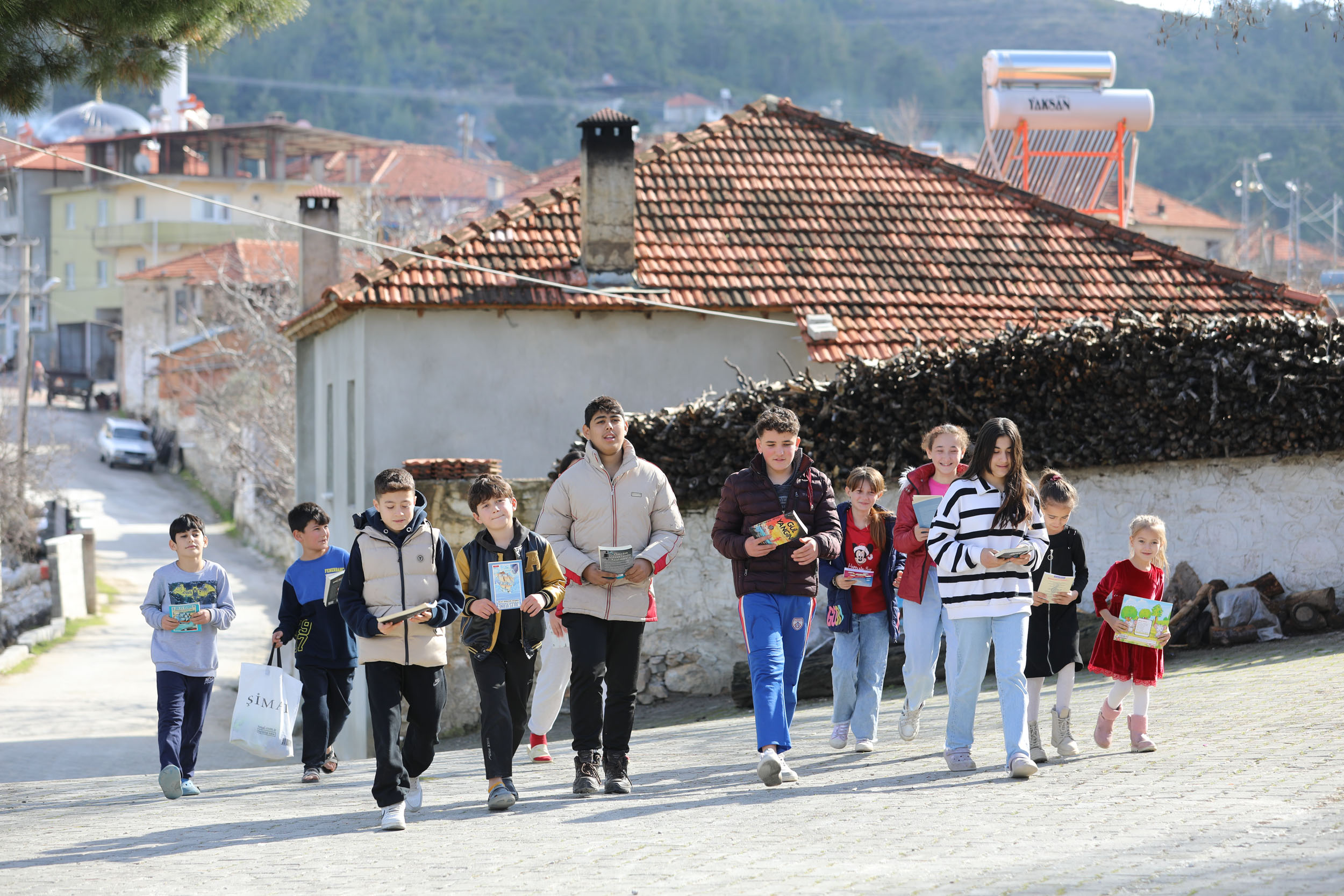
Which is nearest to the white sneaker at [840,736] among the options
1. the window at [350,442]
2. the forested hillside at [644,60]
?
the window at [350,442]

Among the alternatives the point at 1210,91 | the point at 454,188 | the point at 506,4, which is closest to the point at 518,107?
the point at 506,4

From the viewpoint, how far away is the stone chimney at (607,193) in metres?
19.1

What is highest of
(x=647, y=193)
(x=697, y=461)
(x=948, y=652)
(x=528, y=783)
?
(x=647, y=193)

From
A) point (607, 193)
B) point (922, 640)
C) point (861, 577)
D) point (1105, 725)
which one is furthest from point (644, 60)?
point (1105, 725)

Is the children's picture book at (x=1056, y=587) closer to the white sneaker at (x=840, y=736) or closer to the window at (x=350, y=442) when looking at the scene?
the white sneaker at (x=840, y=736)

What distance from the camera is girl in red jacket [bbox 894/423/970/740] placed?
8.75 metres

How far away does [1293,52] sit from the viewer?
10956 centimetres

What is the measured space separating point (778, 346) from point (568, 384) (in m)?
2.68

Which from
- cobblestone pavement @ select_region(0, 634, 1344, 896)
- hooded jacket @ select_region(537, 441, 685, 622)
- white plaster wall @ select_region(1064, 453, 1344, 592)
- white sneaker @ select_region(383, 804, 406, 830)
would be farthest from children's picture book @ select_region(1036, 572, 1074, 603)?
white plaster wall @ select_region(1064, 453, 1344, 592)

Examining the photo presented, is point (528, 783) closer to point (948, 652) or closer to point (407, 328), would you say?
point (948, 652)

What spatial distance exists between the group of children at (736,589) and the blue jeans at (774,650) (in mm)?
10

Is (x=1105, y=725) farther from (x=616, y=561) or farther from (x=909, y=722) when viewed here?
(x=616, y=561)

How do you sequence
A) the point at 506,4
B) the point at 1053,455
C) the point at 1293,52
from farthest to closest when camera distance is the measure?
the point at 506,4 → the point at 1293,52 → the point at 1053,455

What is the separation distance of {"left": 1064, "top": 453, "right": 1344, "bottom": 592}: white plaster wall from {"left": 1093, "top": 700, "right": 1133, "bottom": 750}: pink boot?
206 inches
